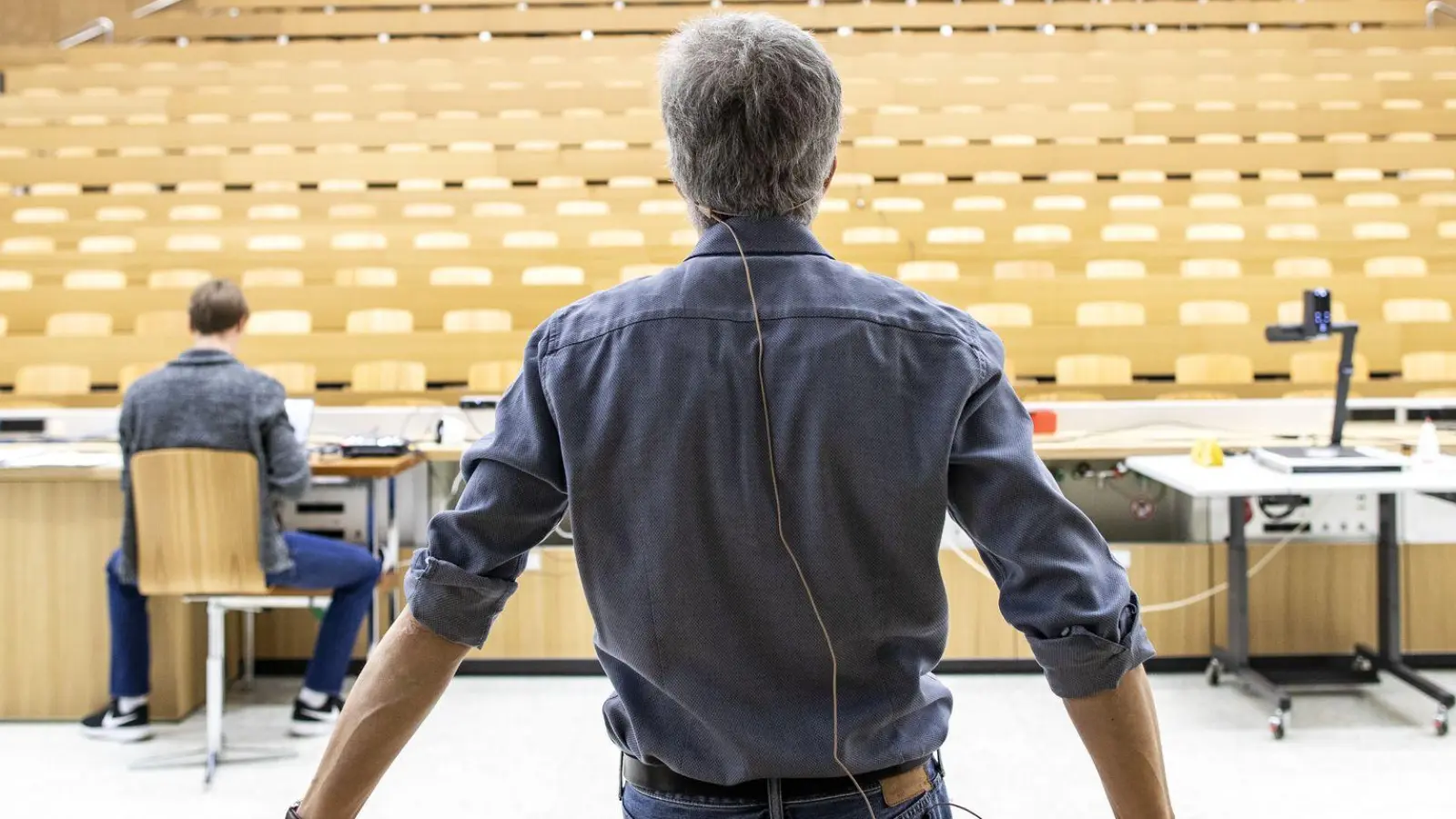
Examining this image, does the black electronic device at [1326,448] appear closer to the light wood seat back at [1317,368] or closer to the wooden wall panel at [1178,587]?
the wooden wall panel at [1178,587]

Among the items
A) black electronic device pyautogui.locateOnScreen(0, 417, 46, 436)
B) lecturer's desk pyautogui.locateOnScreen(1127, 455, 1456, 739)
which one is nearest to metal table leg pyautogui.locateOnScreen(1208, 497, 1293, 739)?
lecturer's desk pyautogui.locateOnScreen(1127, 455, 1456, 739)

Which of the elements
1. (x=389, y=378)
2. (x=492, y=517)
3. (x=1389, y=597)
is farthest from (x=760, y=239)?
(x=389, y=378)

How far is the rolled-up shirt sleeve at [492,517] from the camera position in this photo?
2.16 ft

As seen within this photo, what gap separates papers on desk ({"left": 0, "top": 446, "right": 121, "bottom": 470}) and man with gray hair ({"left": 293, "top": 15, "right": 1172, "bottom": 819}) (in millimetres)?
2436

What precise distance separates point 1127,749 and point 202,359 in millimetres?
2273

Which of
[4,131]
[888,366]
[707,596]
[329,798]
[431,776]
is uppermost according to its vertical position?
[4,131]

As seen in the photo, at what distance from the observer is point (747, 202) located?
0.68 meters

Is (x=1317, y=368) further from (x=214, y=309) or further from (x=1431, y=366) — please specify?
(x=214, y=309)

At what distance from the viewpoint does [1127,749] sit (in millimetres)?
625

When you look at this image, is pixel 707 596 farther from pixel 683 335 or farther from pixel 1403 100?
pixel 1403 100

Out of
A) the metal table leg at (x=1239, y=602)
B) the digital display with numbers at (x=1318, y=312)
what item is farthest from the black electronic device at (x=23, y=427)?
the digital display with numbers at (x=1318, y=312)

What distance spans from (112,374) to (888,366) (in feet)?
14.7

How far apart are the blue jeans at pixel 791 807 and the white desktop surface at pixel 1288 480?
1.99 metres

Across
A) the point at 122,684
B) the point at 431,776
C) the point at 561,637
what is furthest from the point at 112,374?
the point at 431,776
